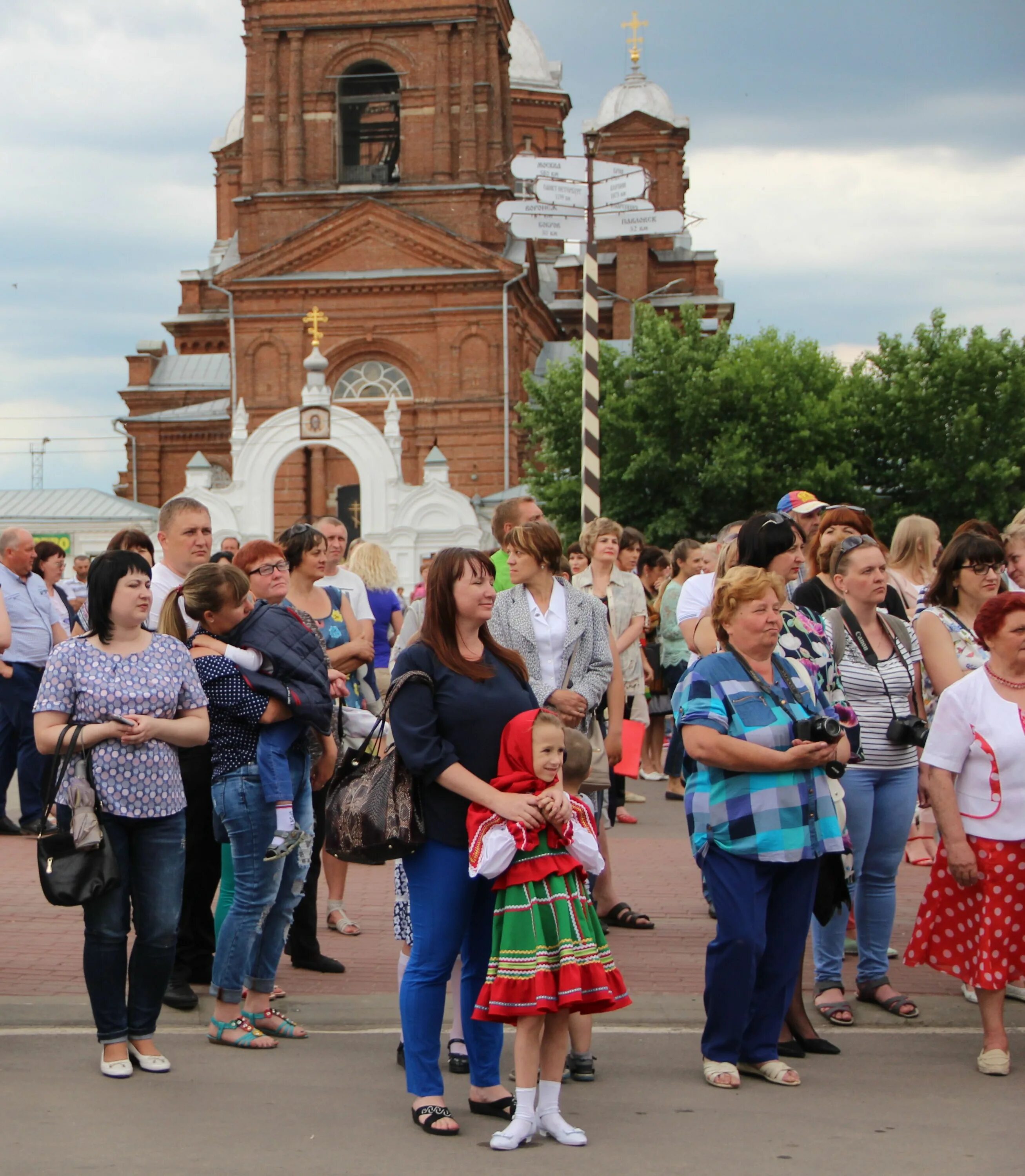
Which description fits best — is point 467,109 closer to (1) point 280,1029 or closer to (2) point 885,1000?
(2) point 885,1000

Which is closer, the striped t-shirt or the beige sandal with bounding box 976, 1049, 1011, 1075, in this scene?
the beige sandal with bounding box 976, 1049, 1011, 1075

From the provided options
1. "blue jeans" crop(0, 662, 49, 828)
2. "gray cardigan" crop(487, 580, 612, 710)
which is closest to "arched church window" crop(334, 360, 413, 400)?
"blue jeans" crop(0, 662, 49, 828)

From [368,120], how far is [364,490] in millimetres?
15083

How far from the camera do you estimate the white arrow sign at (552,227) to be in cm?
1736

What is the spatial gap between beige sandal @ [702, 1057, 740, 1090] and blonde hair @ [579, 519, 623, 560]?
4080mm

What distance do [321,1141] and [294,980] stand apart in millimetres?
2163

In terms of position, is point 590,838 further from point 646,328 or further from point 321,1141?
point 646,328

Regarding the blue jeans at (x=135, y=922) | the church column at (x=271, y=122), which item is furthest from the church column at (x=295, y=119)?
the blue jeans at (x=135, y=922)

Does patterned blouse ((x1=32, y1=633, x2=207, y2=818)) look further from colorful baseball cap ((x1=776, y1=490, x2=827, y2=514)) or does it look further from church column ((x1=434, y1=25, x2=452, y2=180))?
church column ((x1=434, y1=25, x2=452, y2=180))

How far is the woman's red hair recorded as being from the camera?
19.5 feet

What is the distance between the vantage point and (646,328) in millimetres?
39750

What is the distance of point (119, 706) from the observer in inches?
217

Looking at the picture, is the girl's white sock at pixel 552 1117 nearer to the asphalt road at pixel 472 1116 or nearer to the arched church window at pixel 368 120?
the asphalt road at pixel 472 1116

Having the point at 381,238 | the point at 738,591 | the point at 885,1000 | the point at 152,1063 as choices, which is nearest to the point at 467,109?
the point at 381,238
